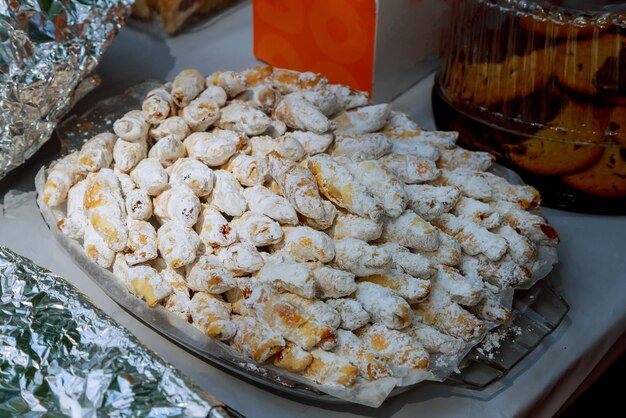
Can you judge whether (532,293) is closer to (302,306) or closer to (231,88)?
(302,306)

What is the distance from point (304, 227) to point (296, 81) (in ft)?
1.11

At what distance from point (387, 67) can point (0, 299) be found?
817mm

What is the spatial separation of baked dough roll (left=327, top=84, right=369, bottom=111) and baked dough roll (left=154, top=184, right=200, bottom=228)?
Answer: 31 centimetres

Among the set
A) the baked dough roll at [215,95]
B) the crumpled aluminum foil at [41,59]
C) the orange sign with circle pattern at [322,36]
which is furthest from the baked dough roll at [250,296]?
the orange sign with circle pattern at [322,36]

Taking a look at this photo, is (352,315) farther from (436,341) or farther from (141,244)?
(141,244)

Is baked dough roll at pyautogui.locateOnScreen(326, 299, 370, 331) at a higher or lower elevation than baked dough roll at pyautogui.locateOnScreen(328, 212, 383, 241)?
lower

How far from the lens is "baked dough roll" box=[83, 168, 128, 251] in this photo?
36.4 inches

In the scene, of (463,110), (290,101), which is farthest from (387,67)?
(290,101)

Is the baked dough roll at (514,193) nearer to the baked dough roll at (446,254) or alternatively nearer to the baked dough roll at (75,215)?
the baked dough roll at (446,254)

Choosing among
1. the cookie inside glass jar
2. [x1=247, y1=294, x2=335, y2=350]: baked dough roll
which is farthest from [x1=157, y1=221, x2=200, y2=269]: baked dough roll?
the cookie inside glass jar

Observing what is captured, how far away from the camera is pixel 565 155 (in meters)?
1.14

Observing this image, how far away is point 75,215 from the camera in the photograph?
38.8 inches

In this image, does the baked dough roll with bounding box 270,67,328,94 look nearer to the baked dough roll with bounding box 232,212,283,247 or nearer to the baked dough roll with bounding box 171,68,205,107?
the baked dough roll with bounding box 171,68,205,107

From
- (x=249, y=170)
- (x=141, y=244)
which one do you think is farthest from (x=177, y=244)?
(x=249, y=170)
